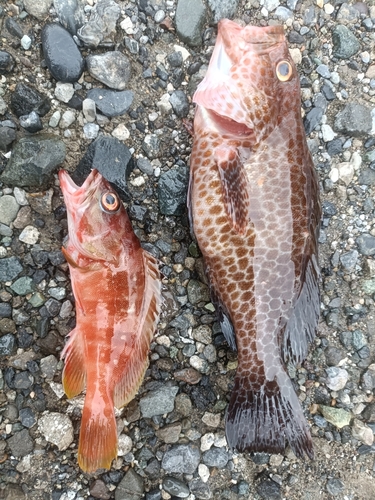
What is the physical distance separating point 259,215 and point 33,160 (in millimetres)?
1839

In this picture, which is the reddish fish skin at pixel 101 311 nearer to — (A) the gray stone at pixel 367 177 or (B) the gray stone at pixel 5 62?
(B) the gray stone at pixel 5 62

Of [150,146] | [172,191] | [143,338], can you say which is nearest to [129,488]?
[143,338]

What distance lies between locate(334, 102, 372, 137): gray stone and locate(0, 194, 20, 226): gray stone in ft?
9.71

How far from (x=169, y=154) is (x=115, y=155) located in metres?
0.49

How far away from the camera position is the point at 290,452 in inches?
159

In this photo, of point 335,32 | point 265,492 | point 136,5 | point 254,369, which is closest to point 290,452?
point 265,492

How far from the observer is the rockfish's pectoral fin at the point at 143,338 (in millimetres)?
3672

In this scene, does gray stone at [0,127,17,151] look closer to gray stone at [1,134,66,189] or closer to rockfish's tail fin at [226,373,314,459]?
gray stone at [1,134,66,189]

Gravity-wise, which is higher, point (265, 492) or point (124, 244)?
point (124, 244)

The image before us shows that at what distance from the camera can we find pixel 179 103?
4.07 metres

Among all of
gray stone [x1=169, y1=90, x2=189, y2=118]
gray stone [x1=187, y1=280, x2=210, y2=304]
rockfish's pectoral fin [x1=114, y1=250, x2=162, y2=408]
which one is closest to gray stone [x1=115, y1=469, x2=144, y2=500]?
rockfish's pectoral fin [x1=114, y1=250, x2=162, y2=408]

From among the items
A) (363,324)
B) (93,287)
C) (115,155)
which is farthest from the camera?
(363,324)

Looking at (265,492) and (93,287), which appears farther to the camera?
(265,492)

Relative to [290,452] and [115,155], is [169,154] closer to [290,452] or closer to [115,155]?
[115,155]
